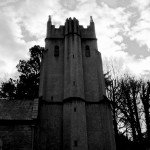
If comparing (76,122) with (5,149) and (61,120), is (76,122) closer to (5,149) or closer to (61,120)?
(61,120)

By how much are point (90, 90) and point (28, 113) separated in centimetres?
742

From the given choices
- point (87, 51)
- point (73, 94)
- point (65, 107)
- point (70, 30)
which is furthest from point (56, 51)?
point (65, 107)

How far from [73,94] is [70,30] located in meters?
9.19

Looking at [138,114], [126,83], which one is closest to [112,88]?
[126,83]

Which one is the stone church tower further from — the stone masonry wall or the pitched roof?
the stone masonry wall

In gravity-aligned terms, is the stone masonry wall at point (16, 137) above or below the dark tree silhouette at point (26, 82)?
below

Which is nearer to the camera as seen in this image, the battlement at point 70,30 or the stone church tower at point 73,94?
the stone church tower at point 73,94

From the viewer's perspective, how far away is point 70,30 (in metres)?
24.9

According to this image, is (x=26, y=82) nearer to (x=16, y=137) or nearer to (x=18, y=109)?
(x=18, y=109)

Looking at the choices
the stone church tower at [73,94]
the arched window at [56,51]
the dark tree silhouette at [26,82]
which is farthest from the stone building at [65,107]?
the dark tree silhouette at [26,82]

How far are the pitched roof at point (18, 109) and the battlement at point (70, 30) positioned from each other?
9.72 m

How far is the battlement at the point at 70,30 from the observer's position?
25.1 m

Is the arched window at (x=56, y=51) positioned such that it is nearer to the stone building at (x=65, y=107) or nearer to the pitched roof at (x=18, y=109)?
the stone building at (x=65, y=107)

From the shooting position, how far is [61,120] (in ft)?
63.9
